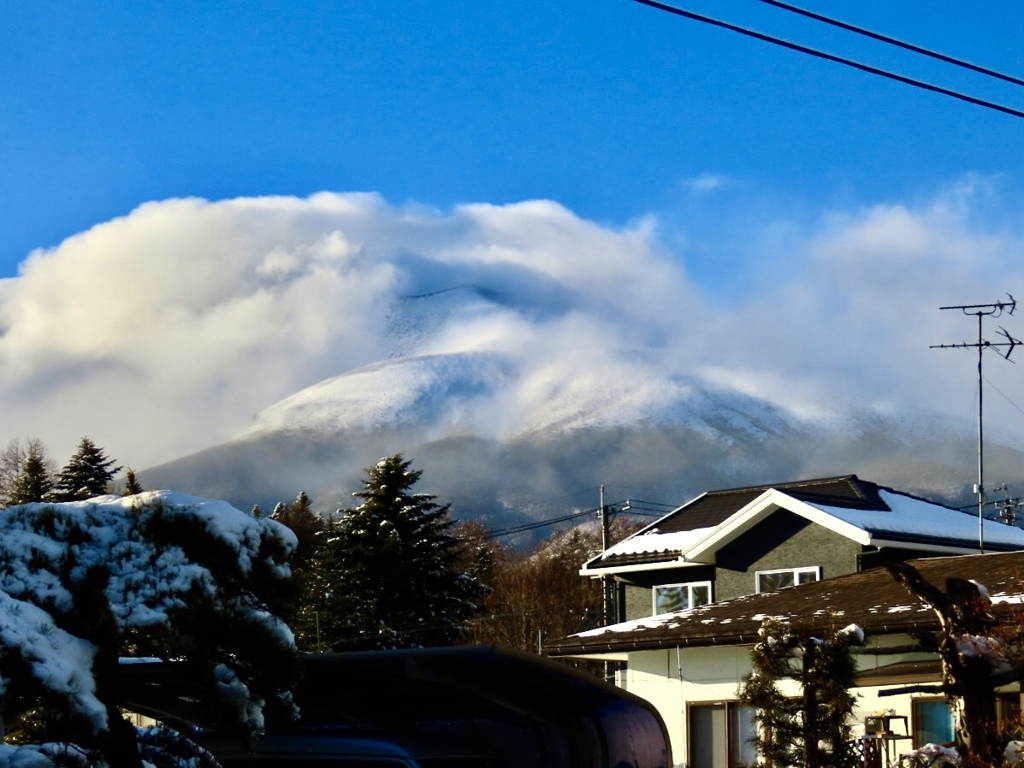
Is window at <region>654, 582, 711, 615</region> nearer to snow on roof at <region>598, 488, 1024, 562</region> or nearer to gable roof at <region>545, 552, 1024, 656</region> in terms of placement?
snow on roof at <region>598, 488, 1024, 562</region>

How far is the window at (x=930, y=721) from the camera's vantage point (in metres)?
19.8

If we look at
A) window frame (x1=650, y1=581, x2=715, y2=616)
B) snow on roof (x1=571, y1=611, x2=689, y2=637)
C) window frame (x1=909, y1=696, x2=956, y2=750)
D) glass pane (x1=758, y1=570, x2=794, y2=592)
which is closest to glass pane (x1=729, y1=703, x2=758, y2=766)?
snow on roof (x1=571, y1=611, x2=689, y2=637)

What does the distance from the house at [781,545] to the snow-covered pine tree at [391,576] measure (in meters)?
15.9

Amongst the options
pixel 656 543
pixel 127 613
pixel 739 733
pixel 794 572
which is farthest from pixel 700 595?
pixel 127 613

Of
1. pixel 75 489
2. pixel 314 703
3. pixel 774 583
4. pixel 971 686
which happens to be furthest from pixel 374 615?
pixel 314 703

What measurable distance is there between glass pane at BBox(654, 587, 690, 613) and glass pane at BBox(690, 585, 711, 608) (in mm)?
202

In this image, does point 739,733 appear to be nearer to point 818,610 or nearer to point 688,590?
point 818,610

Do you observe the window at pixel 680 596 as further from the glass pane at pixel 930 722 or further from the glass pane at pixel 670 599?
the glass pane at pixel 930 722

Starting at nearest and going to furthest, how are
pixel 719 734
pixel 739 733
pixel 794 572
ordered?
pixel 739 733, pixel 719 734, pixel 794 572

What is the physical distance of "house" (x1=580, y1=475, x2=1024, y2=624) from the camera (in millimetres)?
28828

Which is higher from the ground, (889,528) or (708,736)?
(889,528)

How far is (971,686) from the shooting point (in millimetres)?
11688

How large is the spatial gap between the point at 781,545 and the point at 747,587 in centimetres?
119

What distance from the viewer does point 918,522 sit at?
3012 cm
